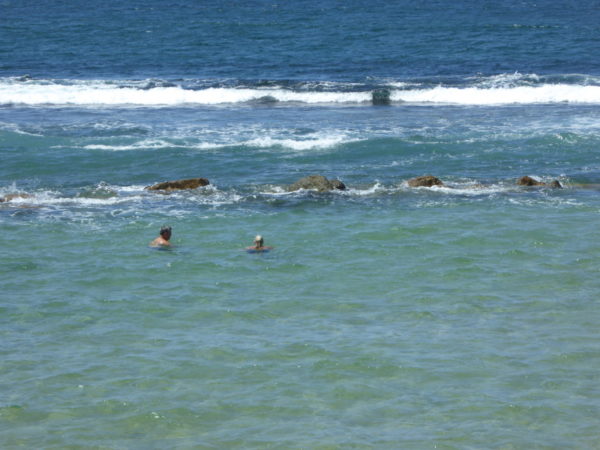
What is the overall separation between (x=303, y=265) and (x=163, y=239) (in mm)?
3186

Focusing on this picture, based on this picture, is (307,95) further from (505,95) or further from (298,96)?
(505,95)

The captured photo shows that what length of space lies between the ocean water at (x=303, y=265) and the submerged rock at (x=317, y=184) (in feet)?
0.87

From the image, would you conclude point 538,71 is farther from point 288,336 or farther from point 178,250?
point 288,336

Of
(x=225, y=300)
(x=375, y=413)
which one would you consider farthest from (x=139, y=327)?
(x=375, y=413)

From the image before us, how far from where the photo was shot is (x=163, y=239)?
19828 mm

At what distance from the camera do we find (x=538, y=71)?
146 ft

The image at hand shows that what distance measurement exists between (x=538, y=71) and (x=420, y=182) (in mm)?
22241

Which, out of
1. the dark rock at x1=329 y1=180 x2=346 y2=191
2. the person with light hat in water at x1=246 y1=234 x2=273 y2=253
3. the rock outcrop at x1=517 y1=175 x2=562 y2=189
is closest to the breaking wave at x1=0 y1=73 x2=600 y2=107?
the rock outcrop at x1=517 y1=175 x2=562 y2=189

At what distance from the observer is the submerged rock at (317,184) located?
24.4 m

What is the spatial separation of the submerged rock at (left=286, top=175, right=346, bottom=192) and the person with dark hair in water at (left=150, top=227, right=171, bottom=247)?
552cm

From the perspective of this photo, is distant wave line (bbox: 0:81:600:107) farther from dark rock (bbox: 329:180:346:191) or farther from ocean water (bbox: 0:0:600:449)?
dark rock (bbox: 329:180:346:191)

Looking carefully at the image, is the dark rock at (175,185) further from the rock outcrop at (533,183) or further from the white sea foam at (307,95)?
the white sea foam at (307,95)

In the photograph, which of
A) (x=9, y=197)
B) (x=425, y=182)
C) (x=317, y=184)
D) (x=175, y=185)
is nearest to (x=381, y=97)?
(x=425, y=182)

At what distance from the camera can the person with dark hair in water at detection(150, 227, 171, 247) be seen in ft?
64.2
